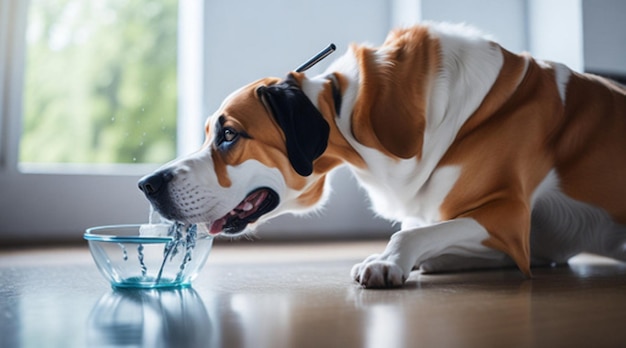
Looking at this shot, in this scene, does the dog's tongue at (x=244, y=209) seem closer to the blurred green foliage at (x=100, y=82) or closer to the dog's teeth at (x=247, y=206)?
the dog's teeth at (x=247, y=206)

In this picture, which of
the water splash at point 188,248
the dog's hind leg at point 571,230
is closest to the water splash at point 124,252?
the water splash at point 188,248

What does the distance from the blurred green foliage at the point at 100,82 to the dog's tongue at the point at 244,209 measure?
189 centimetres

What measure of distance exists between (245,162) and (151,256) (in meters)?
0.27

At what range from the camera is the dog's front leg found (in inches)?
49.6

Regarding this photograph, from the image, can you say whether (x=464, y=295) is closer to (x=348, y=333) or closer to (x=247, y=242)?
(x=348, y=333)

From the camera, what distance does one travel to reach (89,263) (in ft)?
6.24

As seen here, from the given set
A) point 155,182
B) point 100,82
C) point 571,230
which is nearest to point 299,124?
point 155,182

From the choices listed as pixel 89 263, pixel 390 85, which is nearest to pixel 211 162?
pixel 390 85

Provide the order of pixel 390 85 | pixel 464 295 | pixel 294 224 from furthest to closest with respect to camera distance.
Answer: pixel 294 224 < pixel 390 85 < pixel 464 295

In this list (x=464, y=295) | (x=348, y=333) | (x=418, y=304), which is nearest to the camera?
(x=348, y=333)

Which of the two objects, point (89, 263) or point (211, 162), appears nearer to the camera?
point (211, 162)

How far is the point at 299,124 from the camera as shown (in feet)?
4.52

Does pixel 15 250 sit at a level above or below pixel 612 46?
below

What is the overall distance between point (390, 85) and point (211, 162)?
413mm
